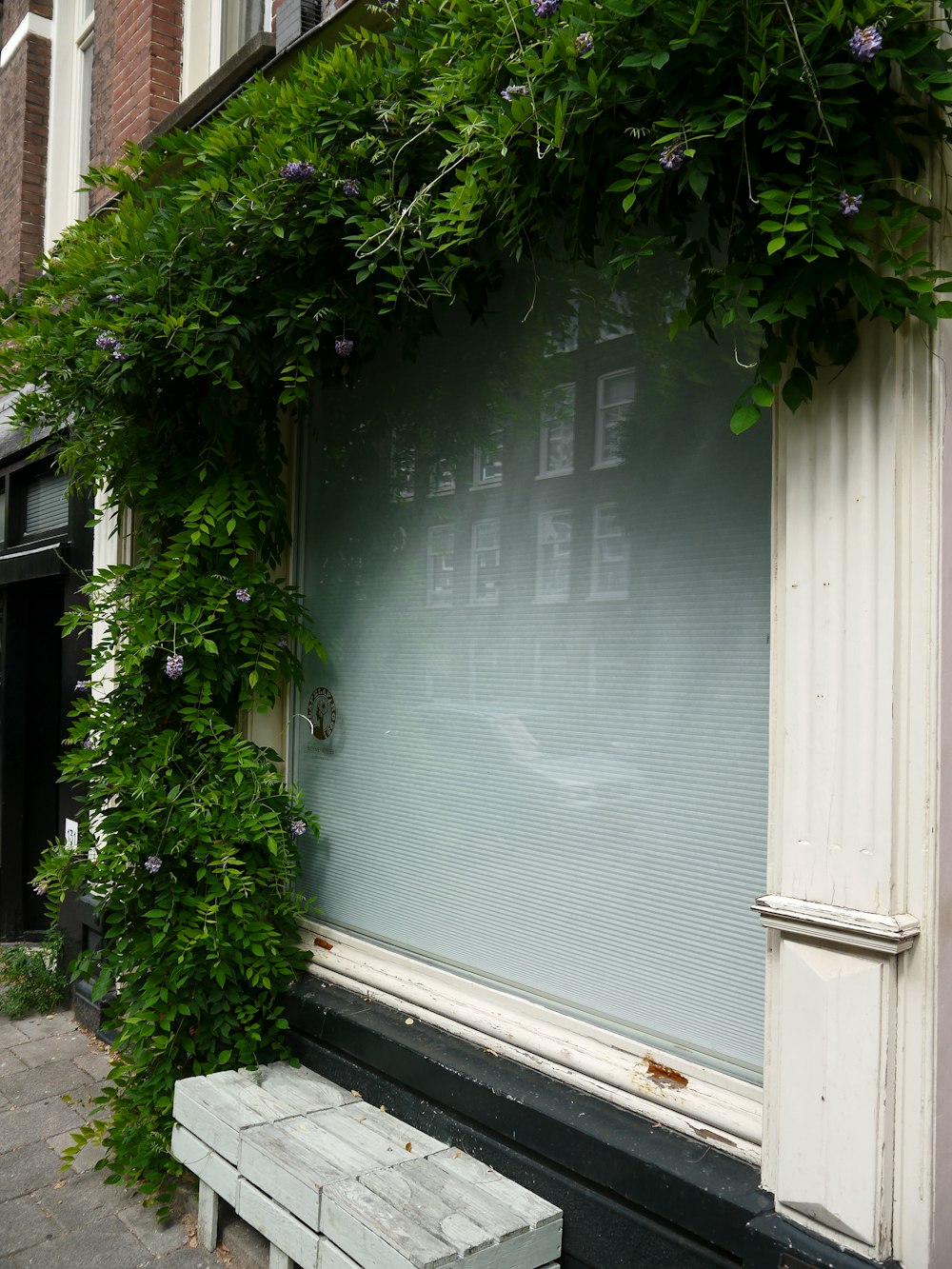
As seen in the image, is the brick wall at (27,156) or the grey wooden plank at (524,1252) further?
the brick wall at (27,156)

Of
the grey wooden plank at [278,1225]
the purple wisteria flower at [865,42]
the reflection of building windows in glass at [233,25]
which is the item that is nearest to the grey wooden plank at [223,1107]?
the grey wooden plank at [278,1225]

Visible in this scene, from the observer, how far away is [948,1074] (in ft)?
6.81

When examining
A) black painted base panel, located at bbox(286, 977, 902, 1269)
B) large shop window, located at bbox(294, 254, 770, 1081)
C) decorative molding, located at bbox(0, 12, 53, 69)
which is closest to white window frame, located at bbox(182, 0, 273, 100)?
decorative molding, located at bbox(0, 12, 53, 69)

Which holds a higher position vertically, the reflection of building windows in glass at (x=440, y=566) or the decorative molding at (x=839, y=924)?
the reflection of building windows in glass at (x=440, y=566)

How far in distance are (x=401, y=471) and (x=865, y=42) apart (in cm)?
238

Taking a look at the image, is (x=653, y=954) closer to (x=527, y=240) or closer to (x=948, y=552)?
(x=948, y=552)

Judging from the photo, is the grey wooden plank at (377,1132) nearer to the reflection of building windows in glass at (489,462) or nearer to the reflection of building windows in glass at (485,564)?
the reflection of building windows in glass at (485,564)

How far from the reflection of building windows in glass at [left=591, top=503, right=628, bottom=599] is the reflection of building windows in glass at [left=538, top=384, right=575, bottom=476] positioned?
0.23m

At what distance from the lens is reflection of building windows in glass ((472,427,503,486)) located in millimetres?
3566

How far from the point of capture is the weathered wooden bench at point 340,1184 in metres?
2.66

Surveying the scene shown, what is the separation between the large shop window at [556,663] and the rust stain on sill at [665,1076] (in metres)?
0.05

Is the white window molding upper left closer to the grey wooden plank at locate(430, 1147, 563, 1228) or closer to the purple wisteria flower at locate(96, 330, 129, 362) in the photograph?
the purple wisteria flower at locate(96, 330, 129, 362)

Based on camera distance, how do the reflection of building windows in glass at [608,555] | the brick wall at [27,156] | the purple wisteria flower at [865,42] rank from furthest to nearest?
the brick wall at [27,156]
the reflection of building windows in glass at [608,555]
the purple wisteria flower at [865,42]

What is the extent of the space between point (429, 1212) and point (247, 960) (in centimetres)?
136
